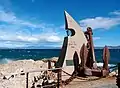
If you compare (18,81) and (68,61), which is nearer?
(18,81)

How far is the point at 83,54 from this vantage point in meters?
15.7

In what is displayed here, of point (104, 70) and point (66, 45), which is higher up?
point (66, 45)

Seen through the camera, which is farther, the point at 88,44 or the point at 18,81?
the point at 88,44

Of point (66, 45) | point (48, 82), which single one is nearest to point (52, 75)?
point (48, 82)

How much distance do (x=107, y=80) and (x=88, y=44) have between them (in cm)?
301

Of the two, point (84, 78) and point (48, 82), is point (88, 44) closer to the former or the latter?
point (84, 78)

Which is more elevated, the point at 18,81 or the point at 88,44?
the point at 88,44

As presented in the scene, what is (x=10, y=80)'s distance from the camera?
16.9m

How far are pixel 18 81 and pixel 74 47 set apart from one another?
4003 millimetres

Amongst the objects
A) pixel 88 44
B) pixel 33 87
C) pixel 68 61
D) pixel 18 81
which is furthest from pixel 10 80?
pixel 88 44

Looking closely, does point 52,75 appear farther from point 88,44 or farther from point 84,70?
point 88,44

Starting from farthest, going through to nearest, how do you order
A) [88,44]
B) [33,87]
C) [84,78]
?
[88,44] < [84,78] < [33,87]

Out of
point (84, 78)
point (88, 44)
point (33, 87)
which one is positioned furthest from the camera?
point (88, 44)

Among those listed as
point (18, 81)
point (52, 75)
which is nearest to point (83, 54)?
point (52, 75)
